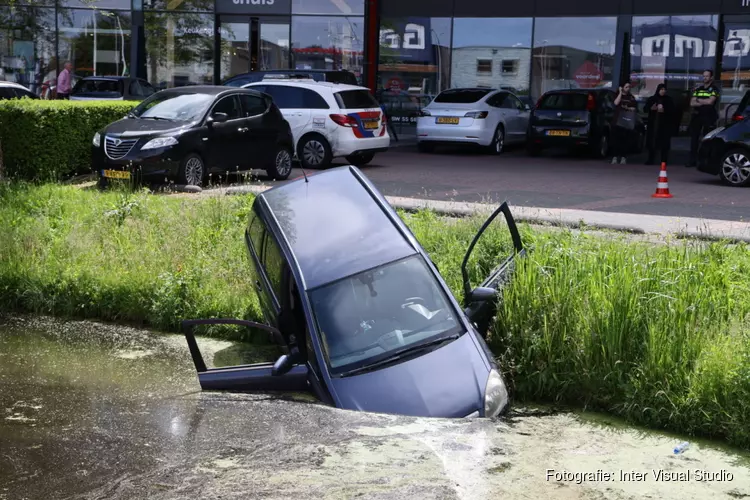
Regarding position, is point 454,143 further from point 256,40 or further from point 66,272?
point 66,272

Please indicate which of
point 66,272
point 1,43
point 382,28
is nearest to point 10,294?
point 66,272

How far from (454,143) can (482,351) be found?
16946mm

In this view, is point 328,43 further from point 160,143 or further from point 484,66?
point 160,143

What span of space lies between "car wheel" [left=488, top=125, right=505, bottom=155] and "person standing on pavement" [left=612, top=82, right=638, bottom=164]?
2819 mm

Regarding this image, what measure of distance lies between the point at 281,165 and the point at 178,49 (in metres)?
14.5

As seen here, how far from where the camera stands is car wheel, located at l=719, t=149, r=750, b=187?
16938mm

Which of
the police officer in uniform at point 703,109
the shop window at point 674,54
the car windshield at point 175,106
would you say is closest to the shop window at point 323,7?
the shop window at point 674,54

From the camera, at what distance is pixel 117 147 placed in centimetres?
1512

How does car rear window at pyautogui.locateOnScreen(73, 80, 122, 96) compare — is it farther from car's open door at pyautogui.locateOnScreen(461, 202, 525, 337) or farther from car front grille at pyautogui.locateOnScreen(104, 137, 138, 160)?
car's open door at pyautogui.locateOnScreen(461, 202, 525, 337)

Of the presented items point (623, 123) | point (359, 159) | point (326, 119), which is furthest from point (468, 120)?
point (326, 119)

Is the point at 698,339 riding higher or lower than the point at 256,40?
lower

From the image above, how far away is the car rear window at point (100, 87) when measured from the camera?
25.5 metres

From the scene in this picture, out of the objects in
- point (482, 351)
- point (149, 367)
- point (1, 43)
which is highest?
point (1, 43)

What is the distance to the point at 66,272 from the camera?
384 inches
